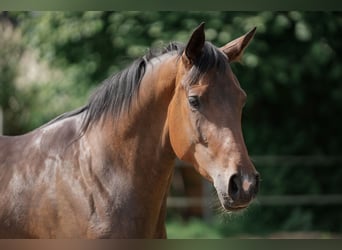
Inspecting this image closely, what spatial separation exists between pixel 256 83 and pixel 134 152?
4.68 metres

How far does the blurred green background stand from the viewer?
19.9 ft

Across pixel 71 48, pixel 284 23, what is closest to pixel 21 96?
pixel 71 48

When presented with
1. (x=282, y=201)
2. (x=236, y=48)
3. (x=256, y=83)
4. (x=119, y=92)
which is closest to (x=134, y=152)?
(x=119, y=92)

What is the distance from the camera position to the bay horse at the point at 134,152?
2227 mm

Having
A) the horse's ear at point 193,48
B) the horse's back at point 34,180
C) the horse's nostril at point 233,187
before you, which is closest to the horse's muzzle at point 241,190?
the horse's nostril at point 233,187

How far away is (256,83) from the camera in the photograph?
271 inches

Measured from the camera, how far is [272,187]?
747 centimetres

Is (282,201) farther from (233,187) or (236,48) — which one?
(233,187)

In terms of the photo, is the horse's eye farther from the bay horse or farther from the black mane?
the black mane

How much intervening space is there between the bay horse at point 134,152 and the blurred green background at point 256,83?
3.33 m

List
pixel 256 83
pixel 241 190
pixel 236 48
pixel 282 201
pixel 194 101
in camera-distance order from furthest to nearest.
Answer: pixel 282 201, pixel 256 83, pixel 236 48, pixel 194 101, pixel 241 190

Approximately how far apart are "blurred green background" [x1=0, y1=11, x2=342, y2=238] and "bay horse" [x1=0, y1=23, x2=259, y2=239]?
3329mm

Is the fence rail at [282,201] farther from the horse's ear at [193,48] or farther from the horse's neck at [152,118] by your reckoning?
the horse's ear at [193,48]

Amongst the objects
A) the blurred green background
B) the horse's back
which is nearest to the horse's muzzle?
the horse's back
